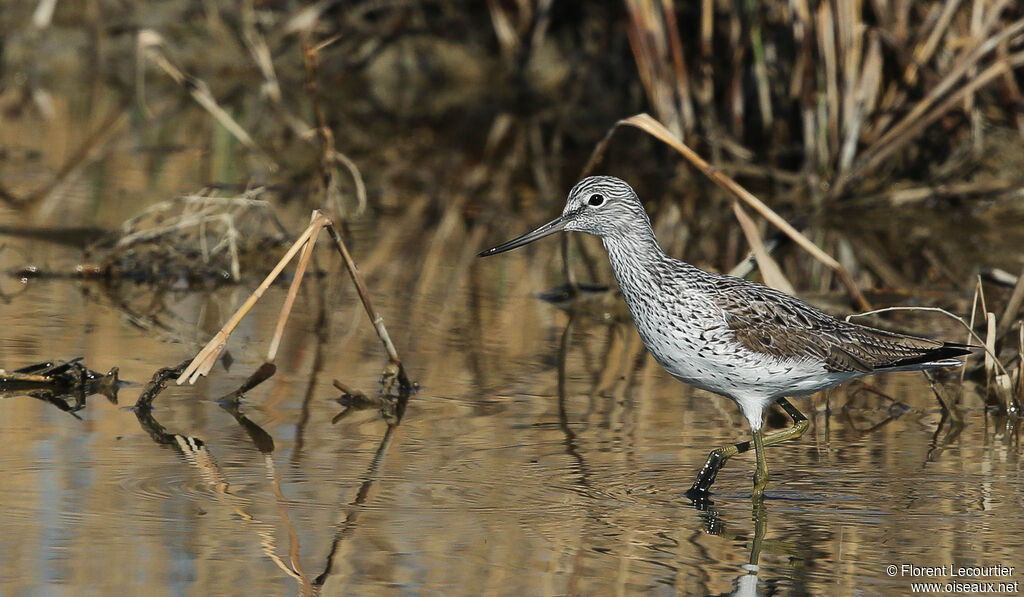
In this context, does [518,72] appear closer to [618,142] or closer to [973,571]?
[618,142]

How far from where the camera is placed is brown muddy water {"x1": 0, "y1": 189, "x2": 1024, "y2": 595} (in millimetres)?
5082

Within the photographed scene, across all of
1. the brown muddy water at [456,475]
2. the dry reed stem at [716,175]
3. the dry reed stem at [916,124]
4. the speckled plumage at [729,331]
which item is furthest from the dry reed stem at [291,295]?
the dry reed stem at [916,124]

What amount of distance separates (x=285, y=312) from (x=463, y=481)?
1.30m

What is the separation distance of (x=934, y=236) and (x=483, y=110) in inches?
275

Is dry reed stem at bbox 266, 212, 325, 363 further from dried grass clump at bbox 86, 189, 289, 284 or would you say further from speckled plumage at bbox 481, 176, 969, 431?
dried grass clump at bbox 86, 189, 289, 284

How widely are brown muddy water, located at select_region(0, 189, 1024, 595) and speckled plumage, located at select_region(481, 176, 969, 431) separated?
1.52ft

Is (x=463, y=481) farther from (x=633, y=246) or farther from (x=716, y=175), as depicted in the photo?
(x=716, y=175)

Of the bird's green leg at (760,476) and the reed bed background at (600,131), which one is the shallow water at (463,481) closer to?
the bird's green leg at (760,476)

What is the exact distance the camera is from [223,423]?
6734 millimetres

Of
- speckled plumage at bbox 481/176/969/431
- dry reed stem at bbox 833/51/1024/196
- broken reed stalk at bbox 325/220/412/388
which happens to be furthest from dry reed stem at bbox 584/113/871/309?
dry reed stem at bbox 833/51/1024/196

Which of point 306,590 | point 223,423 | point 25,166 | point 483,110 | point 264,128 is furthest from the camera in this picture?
point 483,110

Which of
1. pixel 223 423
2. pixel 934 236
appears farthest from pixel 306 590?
pixel 934 236

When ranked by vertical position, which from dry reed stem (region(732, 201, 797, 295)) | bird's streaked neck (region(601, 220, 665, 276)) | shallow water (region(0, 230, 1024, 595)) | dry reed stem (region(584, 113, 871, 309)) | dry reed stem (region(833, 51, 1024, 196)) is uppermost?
dry reed stem (region(833, 51, 1024, 196))

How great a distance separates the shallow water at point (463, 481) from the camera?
5074 millimetres
